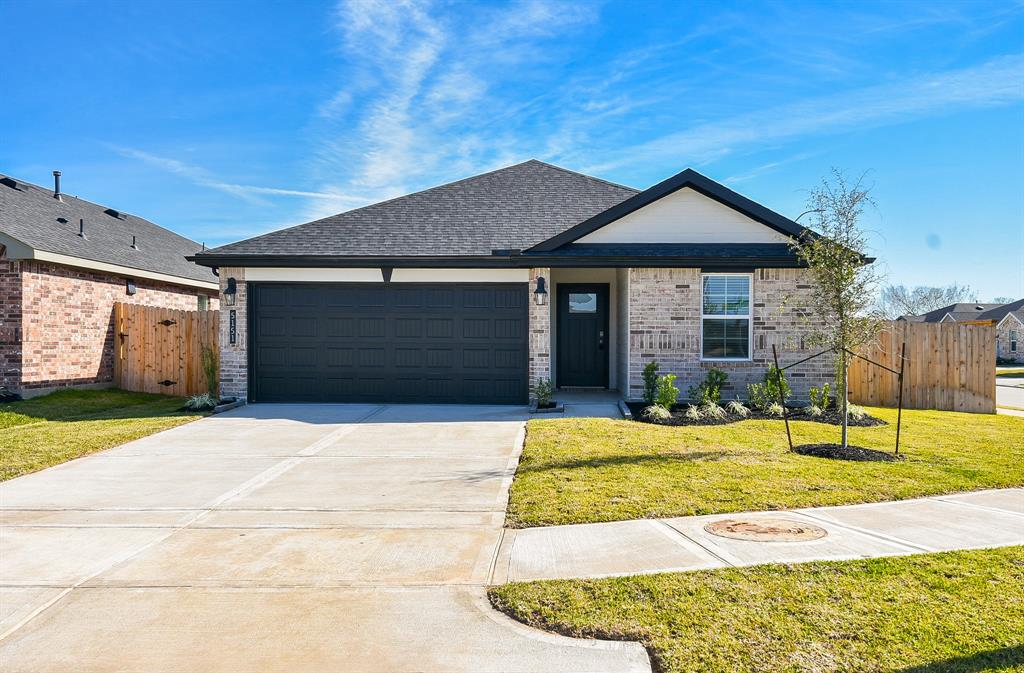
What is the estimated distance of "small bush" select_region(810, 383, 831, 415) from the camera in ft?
37.2

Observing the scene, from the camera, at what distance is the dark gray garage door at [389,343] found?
1241 cm

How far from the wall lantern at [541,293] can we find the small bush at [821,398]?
533cm

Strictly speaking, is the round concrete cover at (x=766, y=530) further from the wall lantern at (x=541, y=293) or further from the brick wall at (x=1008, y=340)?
the brick wall at (x=1008, y=340)

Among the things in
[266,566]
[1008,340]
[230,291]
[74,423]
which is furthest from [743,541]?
[1008,340]

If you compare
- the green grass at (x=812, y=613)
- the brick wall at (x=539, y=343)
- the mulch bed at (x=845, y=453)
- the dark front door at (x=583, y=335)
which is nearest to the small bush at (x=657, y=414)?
the brick wall at (x=539, y=343)

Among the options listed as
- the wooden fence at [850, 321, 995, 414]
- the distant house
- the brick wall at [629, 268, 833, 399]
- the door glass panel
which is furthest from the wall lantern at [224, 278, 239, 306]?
the distant house

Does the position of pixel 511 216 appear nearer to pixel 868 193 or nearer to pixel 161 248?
pixel 868 193

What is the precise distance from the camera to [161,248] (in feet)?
65.5

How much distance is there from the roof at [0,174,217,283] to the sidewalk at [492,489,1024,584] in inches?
546

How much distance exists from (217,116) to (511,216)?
7645 millimetres

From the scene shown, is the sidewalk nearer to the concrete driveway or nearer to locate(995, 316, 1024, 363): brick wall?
the concrete driveway

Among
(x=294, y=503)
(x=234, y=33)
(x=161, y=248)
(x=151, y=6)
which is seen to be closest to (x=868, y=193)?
(x=294, y=503)

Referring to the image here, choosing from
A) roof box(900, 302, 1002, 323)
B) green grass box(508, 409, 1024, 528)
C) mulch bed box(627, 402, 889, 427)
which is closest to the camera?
green grass box(508, 409, 1024, 528)

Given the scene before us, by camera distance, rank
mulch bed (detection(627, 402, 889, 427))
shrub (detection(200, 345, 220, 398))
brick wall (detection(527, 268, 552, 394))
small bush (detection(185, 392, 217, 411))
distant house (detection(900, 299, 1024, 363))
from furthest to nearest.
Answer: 1. distant house (detection(900, 299, 1024, 363))
2. shrub (detection(200, 345, 220, 398))
3. brick wall (detection(527, 268, 552, 394))
4. small bush (detection(185, 392, 217, 411))
5. mulch bed (detection(627, 402, 889, 427))
